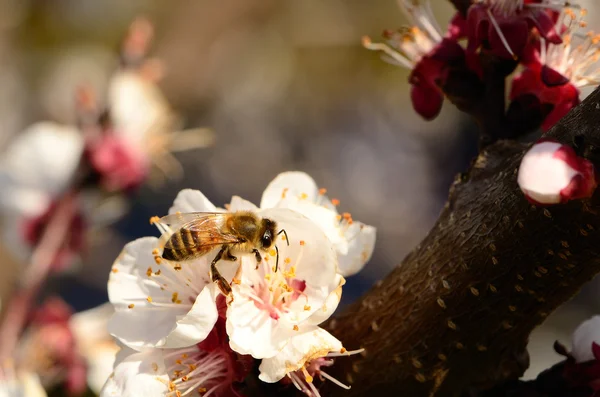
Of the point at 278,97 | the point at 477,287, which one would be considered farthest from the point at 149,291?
the point at 278,97

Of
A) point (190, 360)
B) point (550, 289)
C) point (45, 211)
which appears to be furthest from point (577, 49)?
point (45, 211)

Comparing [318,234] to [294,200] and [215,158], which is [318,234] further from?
[215,158]

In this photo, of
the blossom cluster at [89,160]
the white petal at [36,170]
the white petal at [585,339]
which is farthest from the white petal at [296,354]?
the white petal at [36,170]

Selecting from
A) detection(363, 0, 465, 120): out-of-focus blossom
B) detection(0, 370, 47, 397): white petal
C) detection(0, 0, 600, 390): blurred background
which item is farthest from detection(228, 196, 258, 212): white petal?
detection(0, 0, 600, 390): blurred background

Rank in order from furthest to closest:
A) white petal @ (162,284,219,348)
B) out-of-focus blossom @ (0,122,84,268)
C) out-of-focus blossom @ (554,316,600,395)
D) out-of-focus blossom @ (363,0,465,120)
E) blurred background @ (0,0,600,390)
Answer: blurred background @ (0,0,600,390) → out-of-focus blossom @ (0,122,84,268) → out-of-focus blossom @ (363,0,465,120) → out-of-focus blossom @ (554,316,600,395) → white petal @ (162,284,219,348)

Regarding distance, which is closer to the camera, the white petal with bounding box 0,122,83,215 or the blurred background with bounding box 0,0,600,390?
the white petal with bounding box 0,122,83,215

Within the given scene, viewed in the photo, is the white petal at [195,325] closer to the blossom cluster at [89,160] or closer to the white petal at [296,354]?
the white petal at [296,354]

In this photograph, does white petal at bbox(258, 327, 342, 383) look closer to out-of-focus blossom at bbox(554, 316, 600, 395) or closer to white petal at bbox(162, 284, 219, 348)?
white petal at bbox(162, 284, 219, 348)
